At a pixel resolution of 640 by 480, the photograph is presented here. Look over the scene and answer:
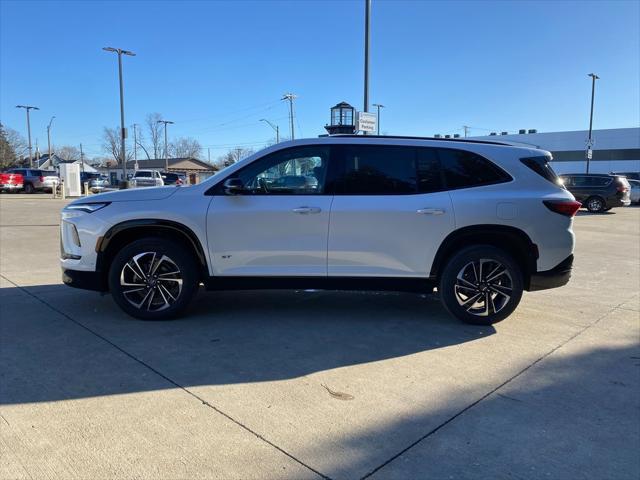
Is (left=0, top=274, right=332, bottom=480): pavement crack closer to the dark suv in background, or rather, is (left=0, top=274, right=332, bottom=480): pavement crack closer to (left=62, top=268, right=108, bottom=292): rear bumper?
(left=62, top=268, right=108, bottom=292): rear bumper

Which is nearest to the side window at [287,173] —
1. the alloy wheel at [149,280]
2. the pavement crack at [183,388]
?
the alloy wheel at [149,280]

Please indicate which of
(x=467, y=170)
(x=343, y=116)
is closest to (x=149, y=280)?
(x=467, y=170)

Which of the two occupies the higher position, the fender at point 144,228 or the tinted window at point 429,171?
the tinted window at point 429,171

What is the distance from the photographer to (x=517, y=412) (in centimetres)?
323

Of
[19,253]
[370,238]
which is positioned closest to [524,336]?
[370,238]

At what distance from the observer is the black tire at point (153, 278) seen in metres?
4.81

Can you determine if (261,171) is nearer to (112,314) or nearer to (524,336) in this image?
(112,314)

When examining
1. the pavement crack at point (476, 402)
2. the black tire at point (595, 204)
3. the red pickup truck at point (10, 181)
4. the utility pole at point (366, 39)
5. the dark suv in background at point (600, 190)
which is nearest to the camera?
the pavement crack at point (476, 402)

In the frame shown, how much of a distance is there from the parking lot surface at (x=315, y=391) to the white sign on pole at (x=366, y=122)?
25.4ft

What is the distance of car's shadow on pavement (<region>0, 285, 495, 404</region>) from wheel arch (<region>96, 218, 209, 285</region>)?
0.59 m

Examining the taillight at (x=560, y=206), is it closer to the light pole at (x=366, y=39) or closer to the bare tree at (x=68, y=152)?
the light pole at (x=366, y=39)

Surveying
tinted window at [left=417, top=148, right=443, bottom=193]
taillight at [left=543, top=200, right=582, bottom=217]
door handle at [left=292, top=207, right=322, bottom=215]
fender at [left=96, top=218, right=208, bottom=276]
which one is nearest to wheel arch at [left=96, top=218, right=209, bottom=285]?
fender at [left=96, top=218, right=208, bottom=276]

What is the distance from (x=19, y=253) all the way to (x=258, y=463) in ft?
26.5

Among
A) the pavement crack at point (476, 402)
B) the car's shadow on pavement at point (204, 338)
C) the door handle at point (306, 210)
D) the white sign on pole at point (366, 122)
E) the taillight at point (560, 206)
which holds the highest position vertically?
the white sign on pole at point (366, 122)
